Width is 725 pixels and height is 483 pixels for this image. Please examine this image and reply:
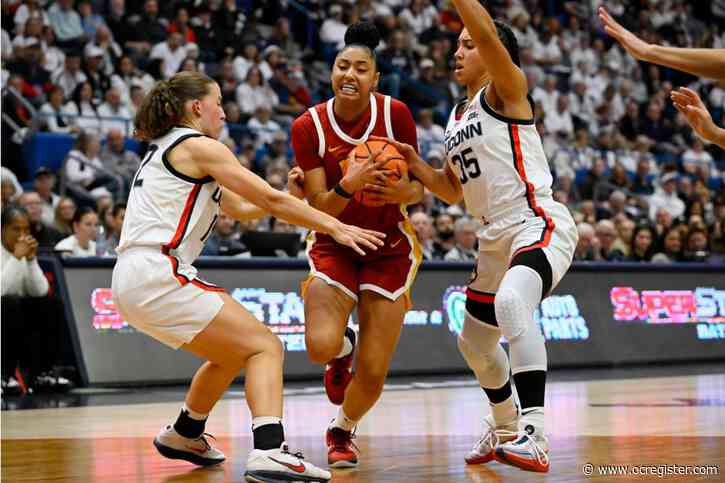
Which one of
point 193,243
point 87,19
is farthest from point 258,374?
point 87,19

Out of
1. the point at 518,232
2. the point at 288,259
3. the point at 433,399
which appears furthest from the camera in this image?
the point at 288,259

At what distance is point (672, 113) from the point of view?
2383 cm

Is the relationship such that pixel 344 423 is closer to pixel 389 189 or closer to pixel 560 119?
pixel 389 189

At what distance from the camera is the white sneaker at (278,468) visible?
5.15 m

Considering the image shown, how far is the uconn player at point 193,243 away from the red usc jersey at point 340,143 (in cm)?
89

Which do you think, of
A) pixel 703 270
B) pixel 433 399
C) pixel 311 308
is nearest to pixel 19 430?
pixel 311 308

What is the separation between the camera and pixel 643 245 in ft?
50.1

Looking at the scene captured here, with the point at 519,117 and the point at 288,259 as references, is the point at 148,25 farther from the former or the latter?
the point at 519,117

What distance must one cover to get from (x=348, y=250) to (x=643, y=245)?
9431 mm

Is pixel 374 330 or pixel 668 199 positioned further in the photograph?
pixel 668 199

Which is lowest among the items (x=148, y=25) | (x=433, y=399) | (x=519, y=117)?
(x=433, y=399)

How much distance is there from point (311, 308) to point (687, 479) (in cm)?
218

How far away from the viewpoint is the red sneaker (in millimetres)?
6074

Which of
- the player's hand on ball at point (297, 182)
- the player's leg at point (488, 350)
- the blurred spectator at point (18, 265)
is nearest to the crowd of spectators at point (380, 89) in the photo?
the blurred spectator at point (18, 265)
